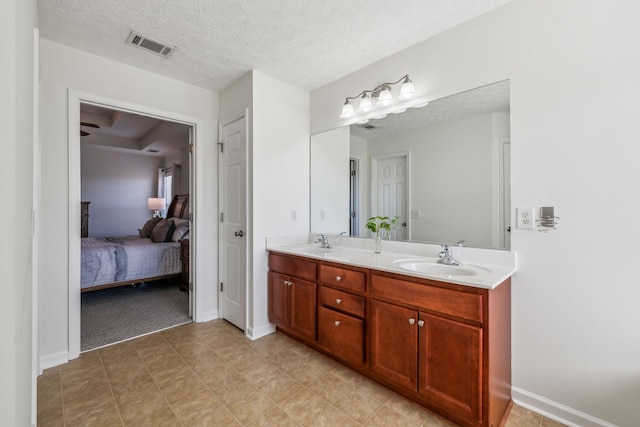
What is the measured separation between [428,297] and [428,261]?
1.50 ft

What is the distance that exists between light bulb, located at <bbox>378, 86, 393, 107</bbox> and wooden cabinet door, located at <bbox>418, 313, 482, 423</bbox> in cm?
163

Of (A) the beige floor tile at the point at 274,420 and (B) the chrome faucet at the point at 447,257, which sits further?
(B) the chrome faucet at the point at 447,257

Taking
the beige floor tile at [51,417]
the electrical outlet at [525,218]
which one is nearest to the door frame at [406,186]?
the electrical outlet at [525,218]

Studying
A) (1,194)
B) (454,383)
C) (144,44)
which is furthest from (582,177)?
(144,44)

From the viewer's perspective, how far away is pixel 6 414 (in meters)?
0.53

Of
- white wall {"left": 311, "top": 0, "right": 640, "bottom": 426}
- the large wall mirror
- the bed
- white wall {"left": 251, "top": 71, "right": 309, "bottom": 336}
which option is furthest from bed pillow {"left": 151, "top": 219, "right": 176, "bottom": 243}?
white wall {"left": 311, "top": 0, "right": 640, "bottom": 426}

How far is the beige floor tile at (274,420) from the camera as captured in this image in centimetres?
161

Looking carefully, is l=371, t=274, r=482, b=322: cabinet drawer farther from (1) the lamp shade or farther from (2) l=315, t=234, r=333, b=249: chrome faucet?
(1) the lamp shade

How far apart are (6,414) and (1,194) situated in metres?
0.40

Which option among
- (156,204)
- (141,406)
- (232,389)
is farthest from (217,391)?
(156,204)

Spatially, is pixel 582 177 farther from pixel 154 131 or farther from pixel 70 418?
pixel 154 131

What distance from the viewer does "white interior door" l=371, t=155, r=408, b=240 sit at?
7.91 ft

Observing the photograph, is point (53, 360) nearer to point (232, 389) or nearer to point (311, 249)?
point (232, 389)

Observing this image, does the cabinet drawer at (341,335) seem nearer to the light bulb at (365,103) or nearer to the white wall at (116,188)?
the light bulb at (365,103)
